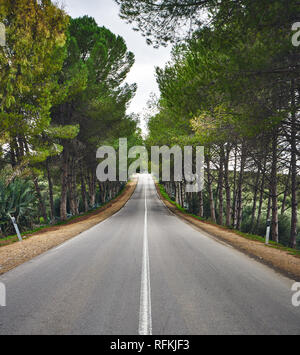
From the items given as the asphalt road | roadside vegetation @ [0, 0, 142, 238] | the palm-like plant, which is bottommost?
the asphalt road

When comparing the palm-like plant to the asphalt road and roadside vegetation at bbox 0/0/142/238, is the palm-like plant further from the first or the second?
the asphalt road

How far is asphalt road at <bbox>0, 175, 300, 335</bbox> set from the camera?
3.22 meters

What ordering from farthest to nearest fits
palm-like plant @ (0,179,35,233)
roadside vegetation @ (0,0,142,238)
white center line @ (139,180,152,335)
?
palm-like plant @ (0,179,35,233) < roadside vegetation @ (0,0,142,238) < white center line @ (139,180,152,335)

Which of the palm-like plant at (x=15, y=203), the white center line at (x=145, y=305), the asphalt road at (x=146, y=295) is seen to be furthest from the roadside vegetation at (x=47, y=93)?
the white center line at (x=145, y=305)

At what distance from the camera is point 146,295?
13.8ft

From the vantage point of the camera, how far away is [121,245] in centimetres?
841

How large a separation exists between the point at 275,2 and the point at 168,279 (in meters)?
7.13

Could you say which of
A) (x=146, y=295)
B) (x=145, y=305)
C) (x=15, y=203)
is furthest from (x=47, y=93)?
(x=145, y=305)

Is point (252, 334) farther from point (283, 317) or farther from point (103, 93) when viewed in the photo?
point (103, 93)

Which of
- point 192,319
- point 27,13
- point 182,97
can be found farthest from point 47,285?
point 27,13

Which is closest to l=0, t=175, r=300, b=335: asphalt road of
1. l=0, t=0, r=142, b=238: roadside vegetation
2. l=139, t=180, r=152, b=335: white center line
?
l=139, t=180, r=152, b=335: white center line

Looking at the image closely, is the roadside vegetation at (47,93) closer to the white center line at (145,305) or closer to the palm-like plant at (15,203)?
the palm-like plant at (15,203)

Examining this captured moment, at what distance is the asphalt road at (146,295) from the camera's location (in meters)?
3.22

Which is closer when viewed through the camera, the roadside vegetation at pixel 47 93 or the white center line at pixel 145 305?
the white center line at pixel 145 305
